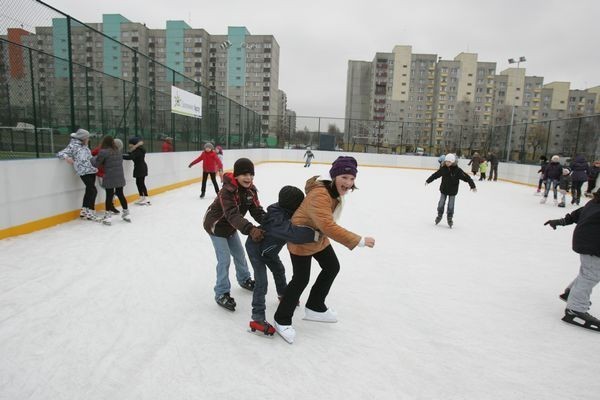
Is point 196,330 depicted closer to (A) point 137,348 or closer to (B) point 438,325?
(A) point 137,348

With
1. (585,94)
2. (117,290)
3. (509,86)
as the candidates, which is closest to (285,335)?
(117,290)

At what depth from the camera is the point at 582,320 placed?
2912 mm

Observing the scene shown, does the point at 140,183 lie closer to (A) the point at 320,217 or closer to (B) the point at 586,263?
(A) the point at 320,217

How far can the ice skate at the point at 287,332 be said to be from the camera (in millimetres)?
2441

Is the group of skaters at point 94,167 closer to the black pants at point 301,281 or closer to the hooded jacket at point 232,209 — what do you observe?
the hooded jacket at point 232,209

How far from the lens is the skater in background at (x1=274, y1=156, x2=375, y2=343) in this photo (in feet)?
7.10

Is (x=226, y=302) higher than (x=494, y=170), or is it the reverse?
(x=494, y=170)

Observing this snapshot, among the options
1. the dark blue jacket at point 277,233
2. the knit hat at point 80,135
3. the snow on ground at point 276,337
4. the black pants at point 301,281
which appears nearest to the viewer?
the snow on ground at point 276,337

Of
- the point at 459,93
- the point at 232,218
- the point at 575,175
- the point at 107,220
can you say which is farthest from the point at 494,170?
the point at 459,93

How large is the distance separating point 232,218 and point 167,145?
8.37 metres

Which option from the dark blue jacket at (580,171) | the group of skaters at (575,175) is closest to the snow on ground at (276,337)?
the group of skaters at (575,175)

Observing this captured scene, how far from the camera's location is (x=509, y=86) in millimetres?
81688

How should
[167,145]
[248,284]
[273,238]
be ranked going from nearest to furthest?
[273,238] < [248,284] < [167,145]

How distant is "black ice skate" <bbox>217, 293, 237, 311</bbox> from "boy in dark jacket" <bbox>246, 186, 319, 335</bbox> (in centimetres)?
37
